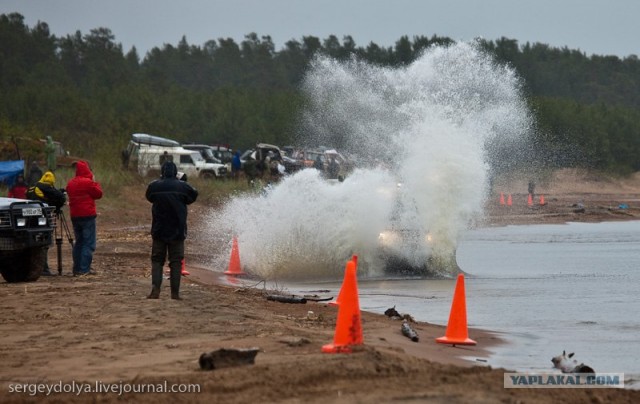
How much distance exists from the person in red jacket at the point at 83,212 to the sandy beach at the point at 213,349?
0.44 metres

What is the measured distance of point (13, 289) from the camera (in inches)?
648

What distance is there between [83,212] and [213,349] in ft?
25.9

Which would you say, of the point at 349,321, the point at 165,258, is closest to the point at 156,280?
the point at 165,258

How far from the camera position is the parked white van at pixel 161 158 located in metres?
47.2

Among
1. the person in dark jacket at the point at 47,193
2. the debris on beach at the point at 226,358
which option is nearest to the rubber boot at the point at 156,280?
the person in dark jacket at the point at 47,193

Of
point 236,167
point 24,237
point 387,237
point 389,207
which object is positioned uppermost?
point 236,167

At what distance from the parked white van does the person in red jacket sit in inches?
1075

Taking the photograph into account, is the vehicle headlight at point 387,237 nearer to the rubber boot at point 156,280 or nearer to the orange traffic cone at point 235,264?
the orange traffic cone at point 235,264

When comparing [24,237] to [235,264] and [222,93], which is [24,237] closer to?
[235,264]

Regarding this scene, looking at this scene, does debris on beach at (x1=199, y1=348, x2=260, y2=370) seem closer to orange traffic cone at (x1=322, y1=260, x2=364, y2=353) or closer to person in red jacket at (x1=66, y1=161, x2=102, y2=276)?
orange traffic cone at (x1=322, y1=260, x2=364, y2=353)

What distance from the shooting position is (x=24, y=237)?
16953 mm

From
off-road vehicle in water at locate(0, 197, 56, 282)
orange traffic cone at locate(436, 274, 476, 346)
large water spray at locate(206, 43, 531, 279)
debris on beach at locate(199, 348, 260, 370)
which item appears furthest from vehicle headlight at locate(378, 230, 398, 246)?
debris on beach at locate(199, 348, 260, 370)

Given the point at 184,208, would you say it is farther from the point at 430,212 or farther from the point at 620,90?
the point at 620,90

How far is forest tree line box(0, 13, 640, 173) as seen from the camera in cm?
6950
